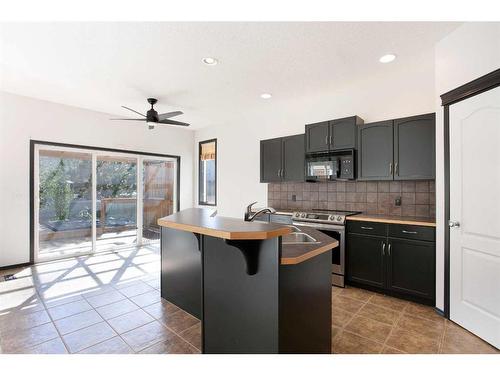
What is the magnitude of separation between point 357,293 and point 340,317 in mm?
714

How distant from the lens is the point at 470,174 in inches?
89.9

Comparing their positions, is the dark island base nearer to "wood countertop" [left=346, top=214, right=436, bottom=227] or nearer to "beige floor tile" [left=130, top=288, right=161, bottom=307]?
"beige floor tile" [left=130, top=288, right=161, bottom=307]

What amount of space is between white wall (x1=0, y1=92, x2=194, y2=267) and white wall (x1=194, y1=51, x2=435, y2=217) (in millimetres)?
2425

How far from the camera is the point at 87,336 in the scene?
88.3 inches

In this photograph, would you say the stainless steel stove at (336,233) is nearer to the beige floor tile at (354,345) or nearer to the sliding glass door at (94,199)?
the beige floor tile at (354,345)

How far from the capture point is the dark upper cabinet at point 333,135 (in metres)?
3.56

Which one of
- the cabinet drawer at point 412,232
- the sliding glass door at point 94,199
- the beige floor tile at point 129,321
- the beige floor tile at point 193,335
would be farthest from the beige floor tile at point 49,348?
the cabinet drawer at point 412,232

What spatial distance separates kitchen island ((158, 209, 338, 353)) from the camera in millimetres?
1464

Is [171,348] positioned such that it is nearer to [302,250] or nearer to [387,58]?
[302,250]

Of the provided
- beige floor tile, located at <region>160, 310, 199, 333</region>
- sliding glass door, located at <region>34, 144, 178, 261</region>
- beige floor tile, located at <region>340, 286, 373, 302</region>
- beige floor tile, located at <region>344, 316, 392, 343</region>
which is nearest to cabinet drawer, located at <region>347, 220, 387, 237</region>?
beige floor tile, located at <region>340, 286, 373, 302</region>

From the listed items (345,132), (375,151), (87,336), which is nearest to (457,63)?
(375,151)
